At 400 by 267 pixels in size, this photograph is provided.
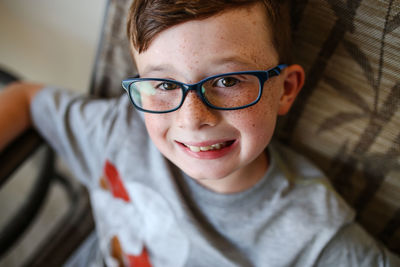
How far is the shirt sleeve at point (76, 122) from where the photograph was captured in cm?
82

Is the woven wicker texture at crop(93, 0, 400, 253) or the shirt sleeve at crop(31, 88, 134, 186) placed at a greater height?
the woven wicker texture at crop(93, 0, 400, 253)

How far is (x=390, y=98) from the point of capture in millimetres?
598

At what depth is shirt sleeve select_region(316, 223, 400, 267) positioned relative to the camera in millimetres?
646

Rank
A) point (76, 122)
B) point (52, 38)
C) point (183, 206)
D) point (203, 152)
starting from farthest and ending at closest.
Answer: point (52, 38) → point (76, 122) → point (183, 206) → point (203, 152)

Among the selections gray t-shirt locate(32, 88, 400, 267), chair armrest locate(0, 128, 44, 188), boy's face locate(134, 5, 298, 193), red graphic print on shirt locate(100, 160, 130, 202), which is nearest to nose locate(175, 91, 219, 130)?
boy's face locate(134, 5, 298, 193)

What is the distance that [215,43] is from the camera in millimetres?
506

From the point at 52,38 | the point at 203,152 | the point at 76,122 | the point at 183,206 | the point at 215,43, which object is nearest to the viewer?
the point at 215,43

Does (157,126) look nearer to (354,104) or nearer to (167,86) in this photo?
(167,86)

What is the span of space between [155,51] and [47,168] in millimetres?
614

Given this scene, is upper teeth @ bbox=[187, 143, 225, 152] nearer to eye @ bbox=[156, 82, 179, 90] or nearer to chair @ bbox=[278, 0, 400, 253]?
eye @ bbox=[156, 82, 179, 90]

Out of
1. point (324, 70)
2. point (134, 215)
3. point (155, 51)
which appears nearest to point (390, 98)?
point (324, 70)

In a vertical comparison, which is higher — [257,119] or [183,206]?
[257,119]

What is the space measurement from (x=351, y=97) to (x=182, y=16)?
39 centimetres

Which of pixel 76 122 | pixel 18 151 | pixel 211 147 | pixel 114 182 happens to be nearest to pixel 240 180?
pixel 211 147
